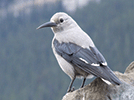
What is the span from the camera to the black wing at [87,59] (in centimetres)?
358

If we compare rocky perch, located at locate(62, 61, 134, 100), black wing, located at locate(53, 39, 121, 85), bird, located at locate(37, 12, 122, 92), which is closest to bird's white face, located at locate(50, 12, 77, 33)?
bird, located at locate(37, 12, 122, 92)

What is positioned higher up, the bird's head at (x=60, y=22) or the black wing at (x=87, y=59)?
the bird's head at (x=60, y=22)

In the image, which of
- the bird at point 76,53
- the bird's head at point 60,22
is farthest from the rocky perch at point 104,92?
the bird's head at point 60,22

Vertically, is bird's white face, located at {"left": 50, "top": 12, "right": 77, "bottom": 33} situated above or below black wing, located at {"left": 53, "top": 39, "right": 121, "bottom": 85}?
above

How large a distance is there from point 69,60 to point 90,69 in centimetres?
47

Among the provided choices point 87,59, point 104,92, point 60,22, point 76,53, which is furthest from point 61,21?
point 104,92

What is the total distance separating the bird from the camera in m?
3.64

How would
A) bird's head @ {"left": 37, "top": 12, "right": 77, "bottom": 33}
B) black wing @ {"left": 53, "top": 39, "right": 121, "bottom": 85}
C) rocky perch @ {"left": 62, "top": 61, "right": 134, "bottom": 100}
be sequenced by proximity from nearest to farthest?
1. black wing @ {"left": 53, "top": 39, "right": 121, "bottom": 85}
2. rocky perch @ {"left": 62, "top": 61, "right": 134, "bottom": 100}
3. bird's head @ {"left": 37, "top": 12, "right": 77, "bottom": 33}

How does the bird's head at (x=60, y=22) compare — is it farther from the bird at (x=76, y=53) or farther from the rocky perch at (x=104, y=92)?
the rocky perch at (x=104, y=92)

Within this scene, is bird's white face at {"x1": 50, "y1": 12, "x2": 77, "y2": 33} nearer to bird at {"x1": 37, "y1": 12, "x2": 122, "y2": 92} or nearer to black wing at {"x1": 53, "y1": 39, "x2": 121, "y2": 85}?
bird at {"x1": 37, "y1": 12, "x2": 122, "y2": 92}

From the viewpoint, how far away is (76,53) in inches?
154

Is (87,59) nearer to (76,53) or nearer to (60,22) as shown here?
(76,53)

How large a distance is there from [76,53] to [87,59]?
255 millimetres

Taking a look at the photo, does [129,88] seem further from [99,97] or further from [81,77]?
[81,77]
